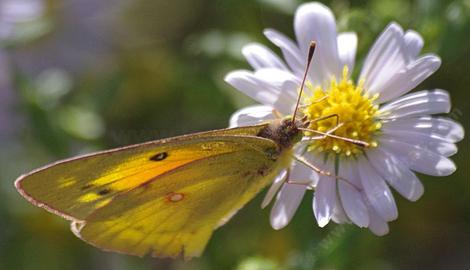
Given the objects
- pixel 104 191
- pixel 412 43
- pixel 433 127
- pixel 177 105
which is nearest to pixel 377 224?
pixel 433 127

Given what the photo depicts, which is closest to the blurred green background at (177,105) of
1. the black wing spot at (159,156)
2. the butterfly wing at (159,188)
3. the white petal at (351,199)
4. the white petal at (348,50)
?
the white petal at (348,50)

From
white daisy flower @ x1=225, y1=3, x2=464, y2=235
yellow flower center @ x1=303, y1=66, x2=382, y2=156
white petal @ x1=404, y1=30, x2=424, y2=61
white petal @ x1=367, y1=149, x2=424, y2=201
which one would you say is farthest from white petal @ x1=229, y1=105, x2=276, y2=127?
white petal @ x1=404, y1=30, x2=424, y2=61

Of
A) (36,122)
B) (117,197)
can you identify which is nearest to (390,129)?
(117,197)

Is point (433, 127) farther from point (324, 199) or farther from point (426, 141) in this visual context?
point (324, 199)

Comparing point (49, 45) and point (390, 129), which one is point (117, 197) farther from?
point (49, 45)

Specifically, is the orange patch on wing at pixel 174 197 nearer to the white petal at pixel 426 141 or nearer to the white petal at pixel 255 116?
the white petal at pixel 255 116

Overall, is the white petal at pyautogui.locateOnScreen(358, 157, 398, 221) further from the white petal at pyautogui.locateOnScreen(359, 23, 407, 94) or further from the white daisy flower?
the white petal at pyautogui.locateOnScreen(359, 23, 407, 94)
